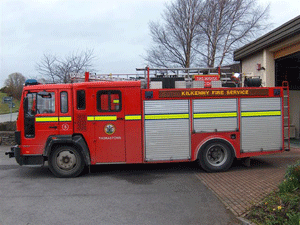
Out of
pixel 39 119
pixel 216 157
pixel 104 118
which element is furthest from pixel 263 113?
pixel 39 119

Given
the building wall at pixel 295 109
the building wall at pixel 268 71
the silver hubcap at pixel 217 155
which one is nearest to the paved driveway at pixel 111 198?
the silver hubcap at pixel 217 155

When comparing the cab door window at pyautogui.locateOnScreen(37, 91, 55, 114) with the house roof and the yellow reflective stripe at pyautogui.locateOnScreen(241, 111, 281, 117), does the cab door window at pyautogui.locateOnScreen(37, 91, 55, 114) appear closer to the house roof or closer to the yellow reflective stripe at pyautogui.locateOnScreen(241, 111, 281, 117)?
the yellow reflective stripe at pyautogui.locateOnScreen(241, 111, 281, 117)

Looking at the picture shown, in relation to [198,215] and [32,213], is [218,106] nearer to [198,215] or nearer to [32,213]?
[198,215]

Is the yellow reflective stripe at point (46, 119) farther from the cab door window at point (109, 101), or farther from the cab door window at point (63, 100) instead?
the cab door window at point (109, 101)

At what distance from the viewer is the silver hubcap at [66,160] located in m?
6.97

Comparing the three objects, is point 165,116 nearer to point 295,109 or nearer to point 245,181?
point 245,181

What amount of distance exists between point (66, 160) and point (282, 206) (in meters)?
5.14

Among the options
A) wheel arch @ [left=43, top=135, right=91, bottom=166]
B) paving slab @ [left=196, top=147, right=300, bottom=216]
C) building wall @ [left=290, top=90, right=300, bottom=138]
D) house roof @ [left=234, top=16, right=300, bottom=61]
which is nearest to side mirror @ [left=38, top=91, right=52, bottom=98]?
wheel arch @ [left=43, top=135, right=91, bottom=166]

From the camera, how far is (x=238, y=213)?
451cm

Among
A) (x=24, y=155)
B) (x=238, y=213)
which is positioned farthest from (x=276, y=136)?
(x=24, y=155)

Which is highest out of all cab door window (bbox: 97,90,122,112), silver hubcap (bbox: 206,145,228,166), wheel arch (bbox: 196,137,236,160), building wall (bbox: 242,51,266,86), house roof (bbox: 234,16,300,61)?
house roof (bbox: 234,16,300,61)

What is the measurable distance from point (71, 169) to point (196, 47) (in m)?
16.8

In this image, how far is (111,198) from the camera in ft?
17.9

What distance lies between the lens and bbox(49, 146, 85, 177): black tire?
696 centimetres
